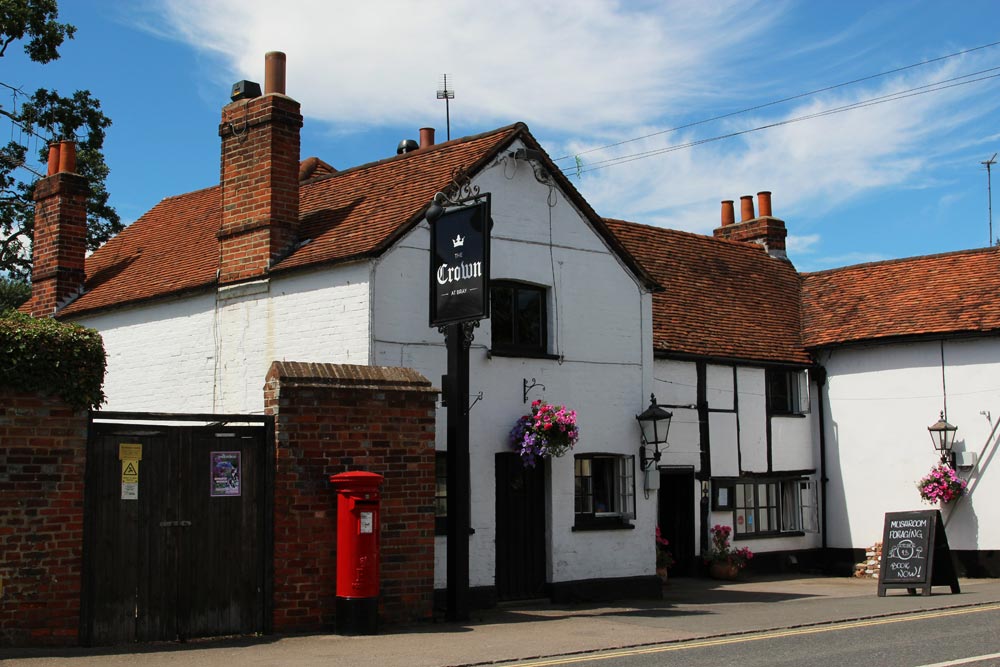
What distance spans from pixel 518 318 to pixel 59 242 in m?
8.90

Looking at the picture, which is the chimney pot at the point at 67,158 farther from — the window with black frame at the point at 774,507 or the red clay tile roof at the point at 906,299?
the red clay tile roof at the point at 906,299

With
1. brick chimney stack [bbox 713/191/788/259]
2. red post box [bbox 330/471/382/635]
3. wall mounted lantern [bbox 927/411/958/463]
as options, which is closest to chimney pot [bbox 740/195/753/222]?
brick chimney stack [bbox 713/191/788/259]

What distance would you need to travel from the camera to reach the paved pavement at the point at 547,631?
9.64m

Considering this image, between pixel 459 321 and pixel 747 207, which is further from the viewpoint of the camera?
pixel 747 207

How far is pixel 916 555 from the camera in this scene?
1620 centimetres

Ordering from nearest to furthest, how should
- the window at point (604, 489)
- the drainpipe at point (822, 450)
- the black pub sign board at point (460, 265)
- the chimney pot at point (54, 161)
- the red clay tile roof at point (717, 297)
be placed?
the black pub sign board at point (460, 265)
the window at point (604, 489)
the chimney pot at point (54, 161)
the red clay tile roof at point (717, 297)
the drainpipe at point (822, 450)

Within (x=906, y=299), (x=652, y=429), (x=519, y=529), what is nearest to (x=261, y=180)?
(x=519, y=529)

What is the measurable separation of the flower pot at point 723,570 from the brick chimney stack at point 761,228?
9.11 metres

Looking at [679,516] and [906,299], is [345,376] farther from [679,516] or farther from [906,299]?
[906,299]

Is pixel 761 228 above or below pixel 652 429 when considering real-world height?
above

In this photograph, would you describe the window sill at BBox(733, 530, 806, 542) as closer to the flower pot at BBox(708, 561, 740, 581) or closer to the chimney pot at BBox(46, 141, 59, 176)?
the flower pot at BBox(708, 561, 740, 581)

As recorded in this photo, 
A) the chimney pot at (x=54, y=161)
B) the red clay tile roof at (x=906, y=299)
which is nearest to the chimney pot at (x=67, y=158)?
the chimney pot at (x=54, y=161)

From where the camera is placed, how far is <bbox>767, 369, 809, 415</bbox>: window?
22188 millimetres

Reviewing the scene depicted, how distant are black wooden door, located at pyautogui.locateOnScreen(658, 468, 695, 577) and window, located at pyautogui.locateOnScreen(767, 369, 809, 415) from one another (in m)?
3.29
